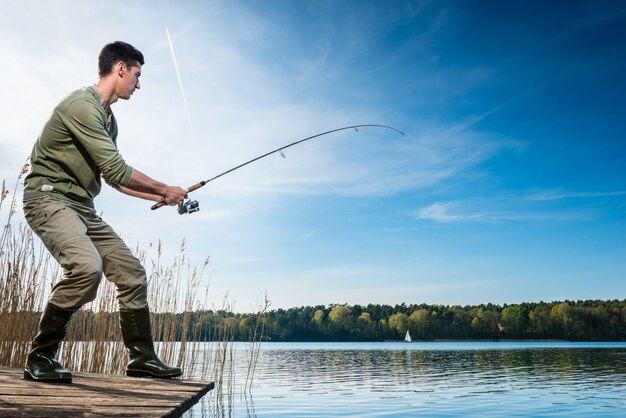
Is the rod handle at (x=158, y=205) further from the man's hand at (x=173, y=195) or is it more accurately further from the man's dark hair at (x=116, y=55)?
the man's dark hair at (x=116, y=55)

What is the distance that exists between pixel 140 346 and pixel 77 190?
3.64 feet

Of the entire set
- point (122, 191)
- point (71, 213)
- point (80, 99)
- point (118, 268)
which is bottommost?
point (118, 268)

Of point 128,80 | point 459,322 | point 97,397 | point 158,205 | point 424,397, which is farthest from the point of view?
point 459,322

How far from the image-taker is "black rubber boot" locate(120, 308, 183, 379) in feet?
11.9

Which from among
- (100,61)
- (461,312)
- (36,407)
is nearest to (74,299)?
(36,407)

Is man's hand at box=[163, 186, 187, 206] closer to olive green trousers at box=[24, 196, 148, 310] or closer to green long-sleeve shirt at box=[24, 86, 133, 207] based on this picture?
green long-sleeve shirt at box=[24, 86, 133, 207]

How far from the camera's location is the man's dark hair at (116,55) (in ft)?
11.0

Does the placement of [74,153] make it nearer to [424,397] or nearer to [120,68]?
[120,68]

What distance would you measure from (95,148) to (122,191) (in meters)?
0.75

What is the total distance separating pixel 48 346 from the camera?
10.3 feet

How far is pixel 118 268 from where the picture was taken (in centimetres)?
344

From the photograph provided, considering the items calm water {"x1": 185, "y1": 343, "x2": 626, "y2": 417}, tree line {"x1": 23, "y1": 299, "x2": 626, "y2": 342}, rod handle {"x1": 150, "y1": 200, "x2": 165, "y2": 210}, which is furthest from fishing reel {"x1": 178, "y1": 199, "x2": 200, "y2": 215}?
tree line {"x1": 23, "y1": 299, "x2": 626, "y2": 342}

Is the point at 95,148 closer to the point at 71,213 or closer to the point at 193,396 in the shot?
the point at 71,213

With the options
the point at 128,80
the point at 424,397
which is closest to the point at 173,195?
the point at 128,80
